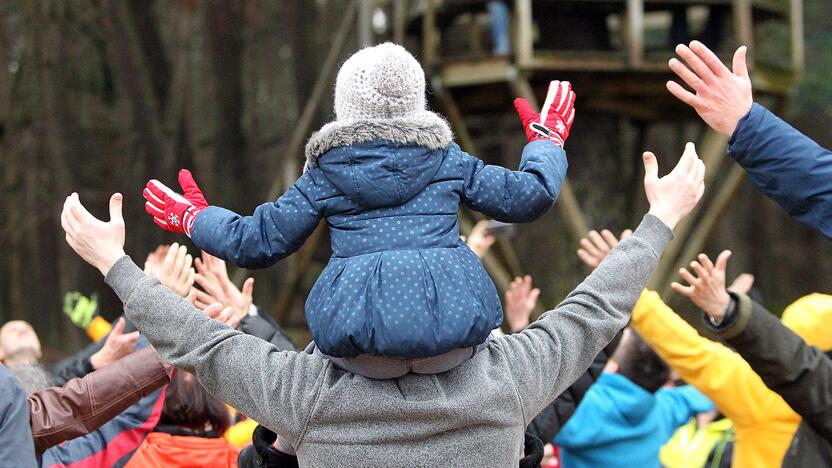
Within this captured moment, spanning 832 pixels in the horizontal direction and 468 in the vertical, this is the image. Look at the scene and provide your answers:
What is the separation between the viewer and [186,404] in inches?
165

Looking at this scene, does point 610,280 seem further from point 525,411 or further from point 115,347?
point 115,347

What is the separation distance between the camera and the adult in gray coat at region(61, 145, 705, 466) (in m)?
2.59

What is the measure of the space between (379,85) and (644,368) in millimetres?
2860

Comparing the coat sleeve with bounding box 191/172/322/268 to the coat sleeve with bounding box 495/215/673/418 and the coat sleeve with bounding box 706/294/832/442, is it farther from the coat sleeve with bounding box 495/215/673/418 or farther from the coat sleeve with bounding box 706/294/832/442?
the coat sleeve with bounding box 706/294/832/442

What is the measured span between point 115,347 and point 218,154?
14.6 meters

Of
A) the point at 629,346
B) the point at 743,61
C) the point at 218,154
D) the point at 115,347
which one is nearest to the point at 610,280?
the point at 743,61

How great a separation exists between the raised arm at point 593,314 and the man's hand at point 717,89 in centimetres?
17

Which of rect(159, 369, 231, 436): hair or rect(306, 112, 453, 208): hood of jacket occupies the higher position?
rect(306, 112, 453, 208): hood of jacket

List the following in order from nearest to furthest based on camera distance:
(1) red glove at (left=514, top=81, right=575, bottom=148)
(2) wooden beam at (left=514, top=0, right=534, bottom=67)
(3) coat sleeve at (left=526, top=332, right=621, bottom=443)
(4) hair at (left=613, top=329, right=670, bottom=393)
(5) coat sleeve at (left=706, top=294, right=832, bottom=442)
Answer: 1. (1) red glove at (left=514, top=81, right=575, bottom=148)
2. (5) coat sleeve at (left=706, top=294, right=832, bottom=442)
3. (3) coat sleeve at (left=526, top=332, right=621, bottom=443)
4. (4) hair at (left=613, top=329, right=670, bottom=393)
5. (2) wooden beam at (left=514, top=0, right=534, bottom=67)

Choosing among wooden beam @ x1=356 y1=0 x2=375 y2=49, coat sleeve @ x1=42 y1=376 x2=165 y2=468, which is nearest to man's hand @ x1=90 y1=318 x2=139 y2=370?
coat sleeve @ x1=42 y1=376 x2=165 y2=468

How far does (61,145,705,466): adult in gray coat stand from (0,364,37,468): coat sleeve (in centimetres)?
48

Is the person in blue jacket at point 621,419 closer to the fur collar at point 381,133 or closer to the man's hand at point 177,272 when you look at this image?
the man's hand at point 177,272

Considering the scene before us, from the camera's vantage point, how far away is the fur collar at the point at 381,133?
2658 mm

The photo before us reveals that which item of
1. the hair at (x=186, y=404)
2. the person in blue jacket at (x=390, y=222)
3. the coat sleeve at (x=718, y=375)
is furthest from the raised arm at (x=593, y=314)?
the hair at (x=186, y=404)
